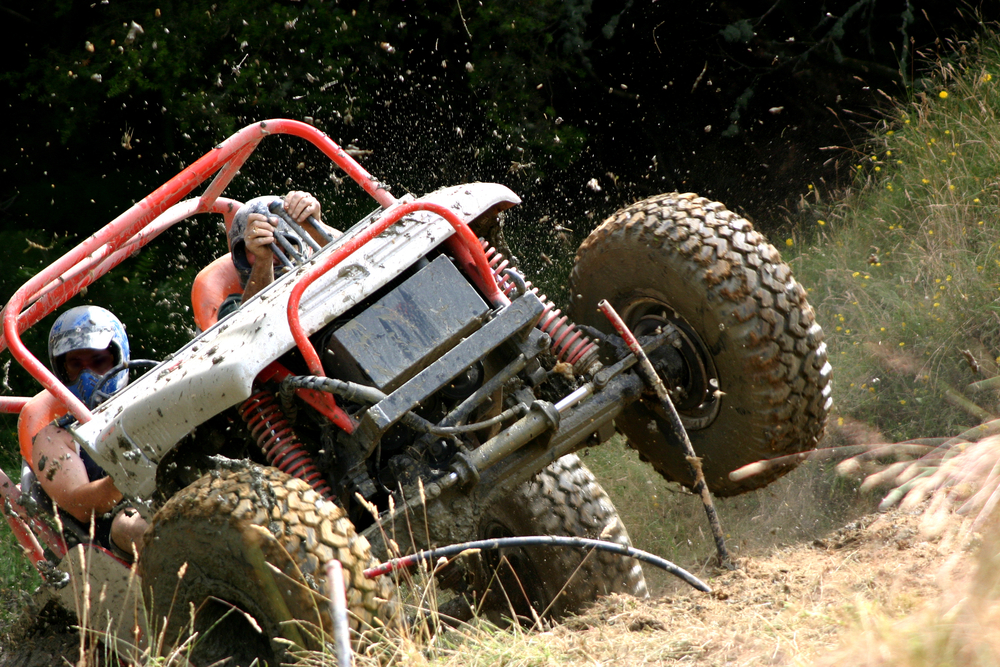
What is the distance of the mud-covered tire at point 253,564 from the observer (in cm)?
251

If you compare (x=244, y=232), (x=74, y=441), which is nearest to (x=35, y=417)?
(x=74, y=441)

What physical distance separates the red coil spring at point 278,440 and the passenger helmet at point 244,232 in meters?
0.69

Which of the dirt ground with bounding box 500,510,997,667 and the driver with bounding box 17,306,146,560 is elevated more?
the driver with bounding box 17,306,146,560

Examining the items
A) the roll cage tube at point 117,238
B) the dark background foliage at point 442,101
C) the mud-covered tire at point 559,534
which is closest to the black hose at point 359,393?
the roll cage tube at point 117,238

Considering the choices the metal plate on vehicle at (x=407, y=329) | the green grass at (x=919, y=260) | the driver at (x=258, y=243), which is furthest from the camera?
the green grass at (x=919, y=260)

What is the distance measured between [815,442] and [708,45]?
503 centimetres

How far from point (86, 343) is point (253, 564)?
5.61ft

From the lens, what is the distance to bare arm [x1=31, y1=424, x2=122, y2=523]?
11.4 feet

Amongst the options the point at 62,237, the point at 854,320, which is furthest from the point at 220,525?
the point at 62,237

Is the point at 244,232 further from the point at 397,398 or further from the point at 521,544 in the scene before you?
the point at 521,544

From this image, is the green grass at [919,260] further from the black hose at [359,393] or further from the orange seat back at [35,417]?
the orange seat back at [35,417]

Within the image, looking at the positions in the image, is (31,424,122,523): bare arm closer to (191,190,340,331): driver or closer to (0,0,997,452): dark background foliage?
(191,190,340,331): driver

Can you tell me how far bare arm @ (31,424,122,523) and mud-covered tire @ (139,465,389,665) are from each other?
73cm

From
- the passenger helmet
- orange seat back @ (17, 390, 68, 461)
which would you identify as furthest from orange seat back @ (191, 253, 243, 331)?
orange seat back @ (17, 390, 68, 461)
